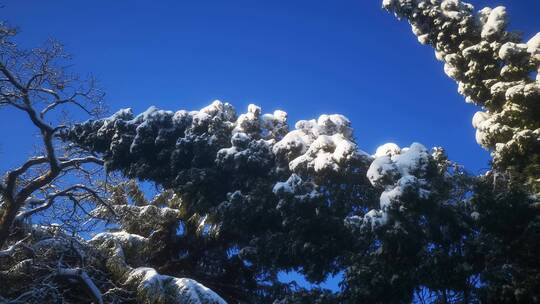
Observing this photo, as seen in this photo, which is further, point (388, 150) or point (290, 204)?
point (388, 150)

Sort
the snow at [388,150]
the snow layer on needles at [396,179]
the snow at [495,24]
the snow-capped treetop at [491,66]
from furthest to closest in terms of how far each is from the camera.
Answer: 1. the snow at [388,150]
2. the snow at [495,24]
3. the snow-capped treetop at [491,66]
4. the snow layer on needles at [396,179]

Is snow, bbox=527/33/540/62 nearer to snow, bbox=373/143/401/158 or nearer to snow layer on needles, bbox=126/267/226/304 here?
snow, bbox=373/143/401/158

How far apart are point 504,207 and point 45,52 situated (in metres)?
11.4

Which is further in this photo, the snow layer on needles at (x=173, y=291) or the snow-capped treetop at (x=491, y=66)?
the snow-capped treetop at (x=491, y=66)

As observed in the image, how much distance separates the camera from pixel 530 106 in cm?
1138

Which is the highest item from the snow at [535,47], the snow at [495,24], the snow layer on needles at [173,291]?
the snow at [495,24]

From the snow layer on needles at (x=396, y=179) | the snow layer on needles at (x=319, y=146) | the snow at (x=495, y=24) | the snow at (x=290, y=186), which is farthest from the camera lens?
the snow at (x=495, y=24)

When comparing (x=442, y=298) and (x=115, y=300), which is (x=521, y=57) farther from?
(x=115, y=300)

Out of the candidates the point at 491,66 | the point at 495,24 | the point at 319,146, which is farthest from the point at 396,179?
the point at 495,24

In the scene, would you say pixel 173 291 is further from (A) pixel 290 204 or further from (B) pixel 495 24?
(B) pixel 495 24

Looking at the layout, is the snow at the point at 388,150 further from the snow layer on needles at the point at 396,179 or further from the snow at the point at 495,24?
the snow at the point at 495,24

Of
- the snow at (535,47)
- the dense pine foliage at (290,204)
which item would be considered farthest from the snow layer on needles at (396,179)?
the snow at (535,47)

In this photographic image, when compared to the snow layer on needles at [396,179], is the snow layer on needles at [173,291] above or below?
below

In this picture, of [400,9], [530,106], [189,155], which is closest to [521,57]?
[530,106]
